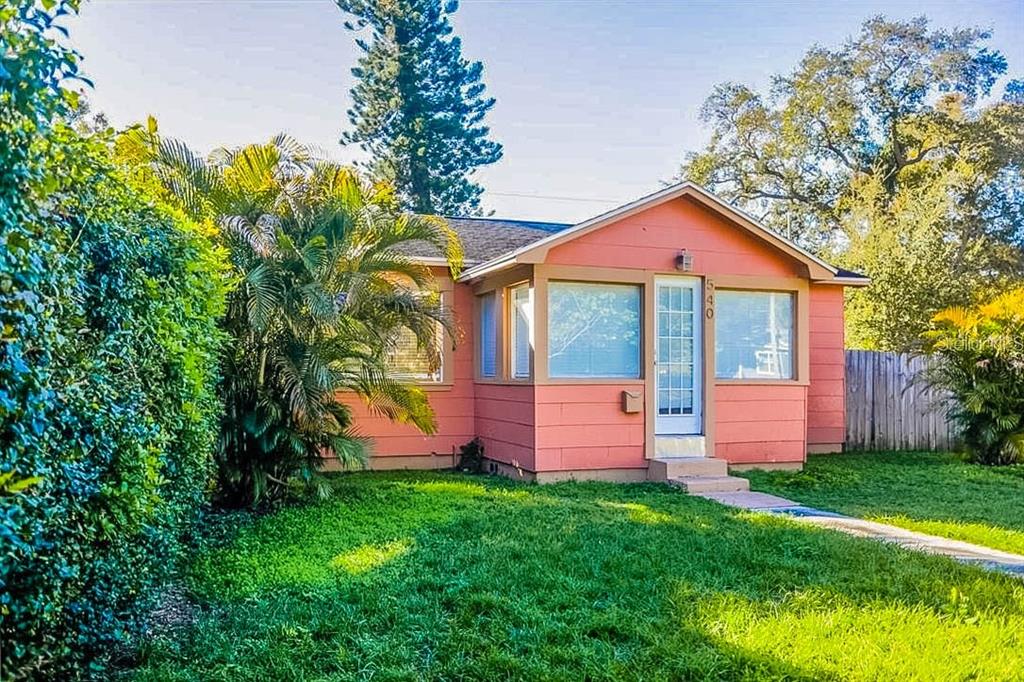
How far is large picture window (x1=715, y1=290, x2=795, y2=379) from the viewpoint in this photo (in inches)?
375

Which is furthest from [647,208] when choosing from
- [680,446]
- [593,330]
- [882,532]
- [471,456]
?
[882,532]

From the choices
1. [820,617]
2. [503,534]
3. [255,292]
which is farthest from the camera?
[255,292]

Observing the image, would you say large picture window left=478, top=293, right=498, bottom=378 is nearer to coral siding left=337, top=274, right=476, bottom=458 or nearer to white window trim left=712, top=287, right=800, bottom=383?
coral siding left=337, top=274, right=476, bottom=458

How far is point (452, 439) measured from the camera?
1007 cm

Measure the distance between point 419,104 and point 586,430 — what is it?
19007mm

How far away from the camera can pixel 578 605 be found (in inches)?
157

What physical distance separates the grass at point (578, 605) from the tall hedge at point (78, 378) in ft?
1.86

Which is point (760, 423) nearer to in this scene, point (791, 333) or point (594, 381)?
point (791, 333)

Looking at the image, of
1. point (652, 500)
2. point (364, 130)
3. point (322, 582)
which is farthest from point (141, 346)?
point (364, 130)

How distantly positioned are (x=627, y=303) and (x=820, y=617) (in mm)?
5495

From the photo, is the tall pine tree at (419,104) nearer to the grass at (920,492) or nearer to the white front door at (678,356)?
the white front door at (678,356)

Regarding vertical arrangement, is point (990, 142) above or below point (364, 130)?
below

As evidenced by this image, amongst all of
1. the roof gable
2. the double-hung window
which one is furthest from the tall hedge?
the double-hung window

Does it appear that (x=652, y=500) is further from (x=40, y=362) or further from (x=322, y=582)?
(x=40, y=362)
